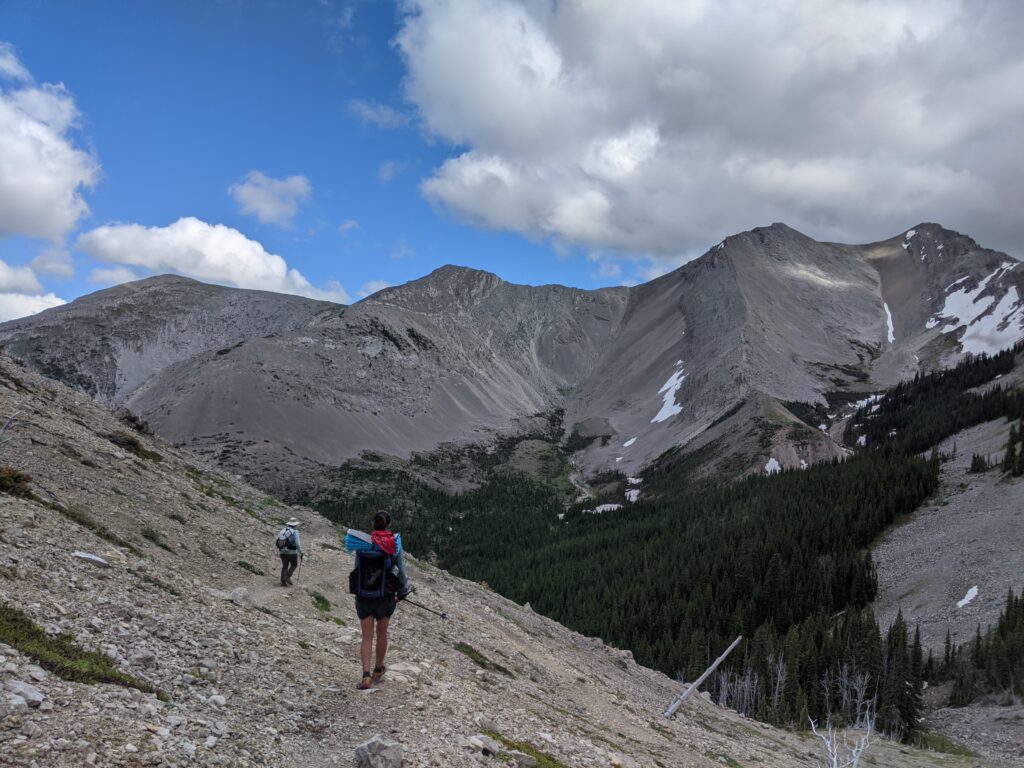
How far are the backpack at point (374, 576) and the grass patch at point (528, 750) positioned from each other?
10.5 ft

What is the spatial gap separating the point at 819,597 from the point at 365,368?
5829 inches

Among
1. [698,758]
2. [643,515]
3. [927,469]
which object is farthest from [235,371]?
[698,758]

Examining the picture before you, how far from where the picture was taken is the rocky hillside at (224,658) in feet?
25.8

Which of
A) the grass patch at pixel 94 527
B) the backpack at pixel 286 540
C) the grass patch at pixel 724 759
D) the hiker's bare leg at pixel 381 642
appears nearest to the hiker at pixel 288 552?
the backpack at pixel 286 540

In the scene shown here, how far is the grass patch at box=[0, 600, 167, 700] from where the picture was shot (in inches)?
322

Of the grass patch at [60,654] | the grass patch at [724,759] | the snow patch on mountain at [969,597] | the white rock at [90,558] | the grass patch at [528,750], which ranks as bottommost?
the grass patch at [724,759]

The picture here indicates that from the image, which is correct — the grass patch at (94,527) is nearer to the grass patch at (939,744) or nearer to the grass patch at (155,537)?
the grass patch at (155,537)

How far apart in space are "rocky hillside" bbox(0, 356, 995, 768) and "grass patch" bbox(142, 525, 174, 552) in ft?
0.21

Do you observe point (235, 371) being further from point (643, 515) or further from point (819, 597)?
point (819, 597)

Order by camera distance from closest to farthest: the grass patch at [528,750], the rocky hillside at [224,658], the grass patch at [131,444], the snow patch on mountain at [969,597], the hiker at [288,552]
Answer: the rocky hillside at [224,658]
the grass patch at [528,750]
the hiker at [288,552]
the grass patch at [131,444]
the snow patch on mountain at [969,597]

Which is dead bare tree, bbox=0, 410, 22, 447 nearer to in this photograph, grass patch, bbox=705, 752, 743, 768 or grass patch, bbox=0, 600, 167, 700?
grass patch, bbox=0, 600, 167, 700

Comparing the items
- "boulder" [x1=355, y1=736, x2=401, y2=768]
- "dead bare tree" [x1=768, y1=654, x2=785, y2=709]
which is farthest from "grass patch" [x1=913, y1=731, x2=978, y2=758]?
"boulder" [x1=355, y1=736, x2=401, y2=768]

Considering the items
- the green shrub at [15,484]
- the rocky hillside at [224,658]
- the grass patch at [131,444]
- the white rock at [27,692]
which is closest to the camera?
the white rock at [27,692]

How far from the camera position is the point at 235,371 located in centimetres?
16700
